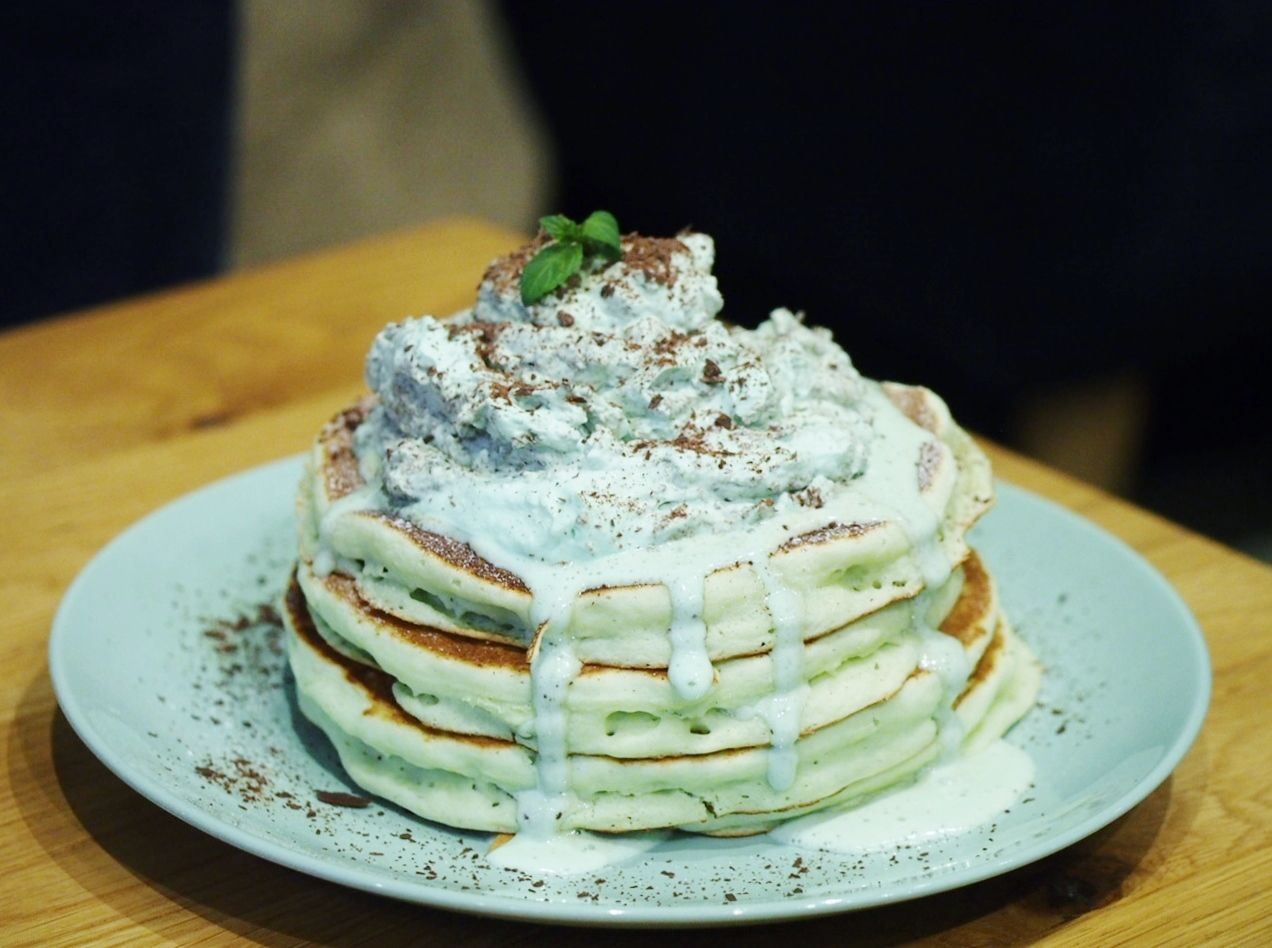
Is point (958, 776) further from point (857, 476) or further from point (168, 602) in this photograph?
point (168, 602)

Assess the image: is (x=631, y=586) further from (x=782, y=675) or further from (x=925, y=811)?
(x=925, y=811)

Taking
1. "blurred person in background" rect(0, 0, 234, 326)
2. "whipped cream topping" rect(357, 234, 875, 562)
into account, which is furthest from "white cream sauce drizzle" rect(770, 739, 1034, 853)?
"blurred person in background" rect(0, 0, 234, 326)

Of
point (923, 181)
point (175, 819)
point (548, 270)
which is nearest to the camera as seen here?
point (175, 819)

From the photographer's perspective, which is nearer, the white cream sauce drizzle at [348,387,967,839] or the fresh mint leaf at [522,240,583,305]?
the white cream sauce drizzle at [348,387,967,839]

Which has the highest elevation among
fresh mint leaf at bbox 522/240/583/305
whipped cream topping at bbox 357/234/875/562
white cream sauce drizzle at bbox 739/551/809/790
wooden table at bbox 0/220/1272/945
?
fresh mint leaf at bbox 522/240/583/305

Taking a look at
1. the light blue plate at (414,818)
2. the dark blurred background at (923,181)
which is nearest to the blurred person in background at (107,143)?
the dark blurred background at (923,181)

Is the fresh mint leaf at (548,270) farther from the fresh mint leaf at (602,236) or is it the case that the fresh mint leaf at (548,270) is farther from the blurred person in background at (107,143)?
the blurred person in background at (107,143)

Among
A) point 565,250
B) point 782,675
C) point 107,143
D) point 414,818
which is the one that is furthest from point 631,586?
point 107,143

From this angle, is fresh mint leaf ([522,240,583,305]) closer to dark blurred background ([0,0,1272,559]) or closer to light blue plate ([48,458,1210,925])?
light blue plate ([48,458,1210,925])
